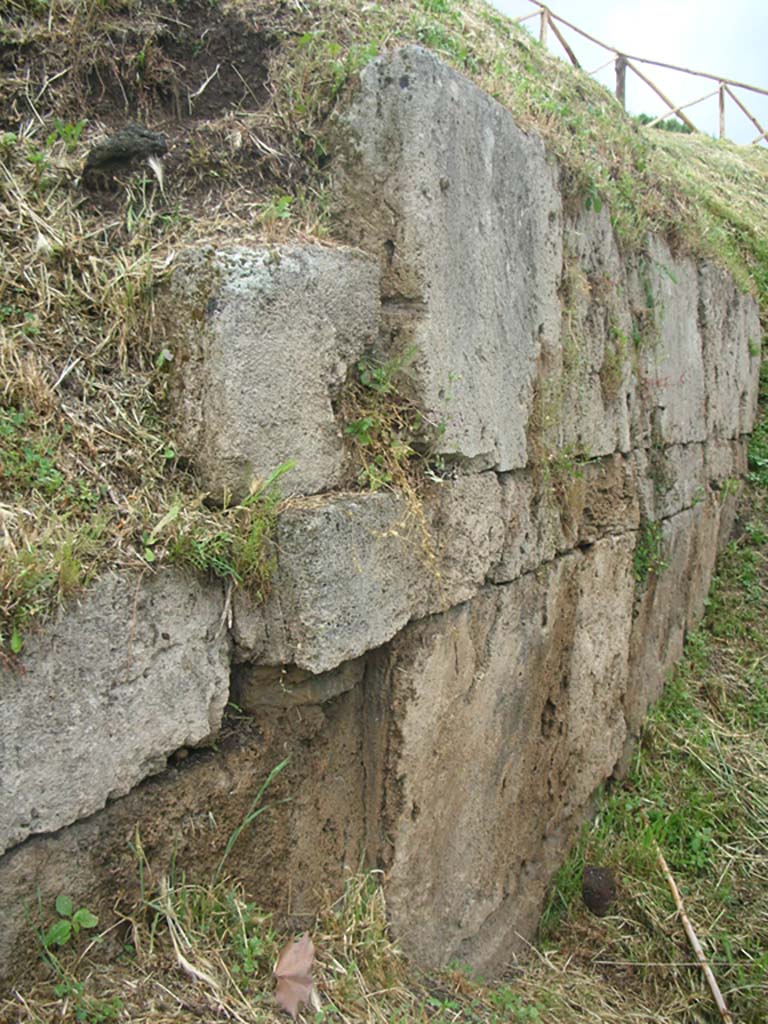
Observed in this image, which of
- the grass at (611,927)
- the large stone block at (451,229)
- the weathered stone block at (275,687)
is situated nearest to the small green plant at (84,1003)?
Answer: the grass at (611,927)

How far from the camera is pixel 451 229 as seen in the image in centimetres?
248

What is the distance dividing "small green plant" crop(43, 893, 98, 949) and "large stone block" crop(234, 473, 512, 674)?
597 millimetres

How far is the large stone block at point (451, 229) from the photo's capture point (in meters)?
2.34

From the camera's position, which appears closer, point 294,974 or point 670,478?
point 294,974

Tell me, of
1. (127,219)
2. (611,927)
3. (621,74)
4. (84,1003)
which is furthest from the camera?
(621,74)

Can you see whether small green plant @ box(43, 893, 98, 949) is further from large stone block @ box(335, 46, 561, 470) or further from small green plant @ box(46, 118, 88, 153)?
small green plant @ box(46, 118, 88, 153)

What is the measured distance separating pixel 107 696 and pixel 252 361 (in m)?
0.76

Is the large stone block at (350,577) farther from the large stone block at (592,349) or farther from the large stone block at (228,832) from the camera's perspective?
the large stone block at (592,349)

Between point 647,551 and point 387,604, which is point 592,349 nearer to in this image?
point 647,551

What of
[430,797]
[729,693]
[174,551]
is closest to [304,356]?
[174,551]

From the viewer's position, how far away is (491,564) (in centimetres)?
283

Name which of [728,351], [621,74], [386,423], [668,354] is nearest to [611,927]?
[386,423]

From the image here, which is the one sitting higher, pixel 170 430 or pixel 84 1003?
pixel 170 430

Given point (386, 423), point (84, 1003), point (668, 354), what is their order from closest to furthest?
point (84, 1003)
point (386, 423)
point (668, 354)
